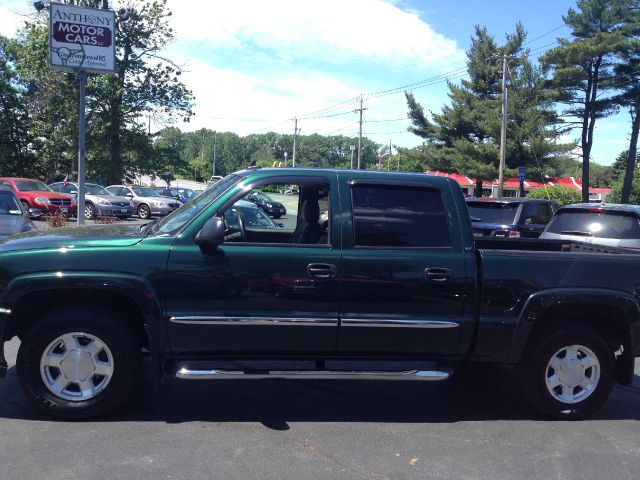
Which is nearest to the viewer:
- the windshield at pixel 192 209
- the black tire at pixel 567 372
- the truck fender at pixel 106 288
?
the truck fender at pixel 106 288

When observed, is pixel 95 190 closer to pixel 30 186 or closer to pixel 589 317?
pixel 30 186

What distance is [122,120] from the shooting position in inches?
1282

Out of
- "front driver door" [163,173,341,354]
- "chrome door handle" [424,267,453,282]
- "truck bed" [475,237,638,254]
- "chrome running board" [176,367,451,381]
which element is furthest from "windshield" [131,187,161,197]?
"chrome door handle" [424,267,453,282]

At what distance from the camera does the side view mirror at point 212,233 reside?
439 cm

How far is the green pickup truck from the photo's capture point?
4465 mm

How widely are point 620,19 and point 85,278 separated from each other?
142ft

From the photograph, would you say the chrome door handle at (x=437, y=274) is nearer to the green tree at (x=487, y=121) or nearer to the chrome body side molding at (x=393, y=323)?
the chrome body side molding at (x=393, y=323)

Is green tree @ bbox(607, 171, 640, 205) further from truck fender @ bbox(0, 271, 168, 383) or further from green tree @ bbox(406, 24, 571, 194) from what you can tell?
truck fender @ bbox(0, 271, 168, 383)

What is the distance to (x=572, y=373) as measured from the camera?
5035 millimetres

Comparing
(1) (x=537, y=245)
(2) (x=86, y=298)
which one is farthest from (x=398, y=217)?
(2) (x=86, y=298)

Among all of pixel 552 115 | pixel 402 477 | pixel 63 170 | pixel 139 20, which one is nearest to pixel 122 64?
pixel 139 20

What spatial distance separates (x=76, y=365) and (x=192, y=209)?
1439 millimetres

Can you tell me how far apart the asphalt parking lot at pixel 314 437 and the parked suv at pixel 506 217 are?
7124mm

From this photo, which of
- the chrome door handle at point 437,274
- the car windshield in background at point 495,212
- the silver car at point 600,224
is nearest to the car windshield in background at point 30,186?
the car windshield in background at point 495,212
